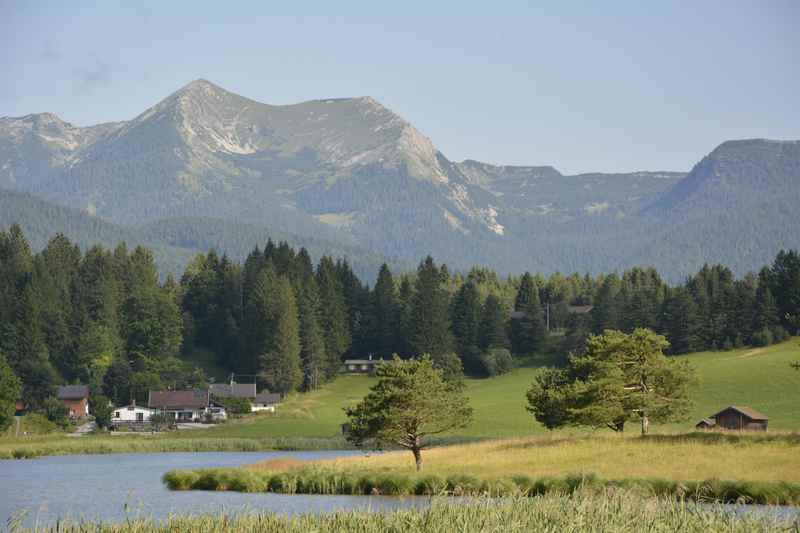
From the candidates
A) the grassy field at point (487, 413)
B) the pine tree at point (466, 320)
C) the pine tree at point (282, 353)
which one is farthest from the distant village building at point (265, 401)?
the pine tree at point (466, 320)

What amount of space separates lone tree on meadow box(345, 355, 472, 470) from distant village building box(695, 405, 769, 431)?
105 feet

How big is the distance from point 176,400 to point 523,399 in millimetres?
38697

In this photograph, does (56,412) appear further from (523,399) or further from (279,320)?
(523,399)

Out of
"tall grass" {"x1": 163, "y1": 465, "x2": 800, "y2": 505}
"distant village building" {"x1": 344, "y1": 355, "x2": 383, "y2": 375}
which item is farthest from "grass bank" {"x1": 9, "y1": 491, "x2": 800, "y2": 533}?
"distant village building" {"x1": 344, "y1": 355, "x2": 383, "y2": 375}

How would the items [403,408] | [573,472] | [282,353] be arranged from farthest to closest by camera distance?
[282,353] → [403,408] → [573,472]

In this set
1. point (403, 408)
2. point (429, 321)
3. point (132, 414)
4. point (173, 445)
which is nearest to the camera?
point (403, 408)

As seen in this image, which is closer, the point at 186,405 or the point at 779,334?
the point at 186,405

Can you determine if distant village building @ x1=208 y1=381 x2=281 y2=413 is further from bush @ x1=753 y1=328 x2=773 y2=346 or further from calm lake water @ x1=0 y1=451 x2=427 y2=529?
bush @ x1=753 y1=328 x2=773 y2=346

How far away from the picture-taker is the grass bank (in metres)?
30.4

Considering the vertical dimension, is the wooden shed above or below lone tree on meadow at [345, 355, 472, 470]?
below

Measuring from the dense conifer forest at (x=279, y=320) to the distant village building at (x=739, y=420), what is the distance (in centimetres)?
4939

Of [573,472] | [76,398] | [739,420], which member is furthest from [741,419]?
[76,398]

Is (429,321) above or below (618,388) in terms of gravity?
above

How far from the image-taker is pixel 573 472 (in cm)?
5894
